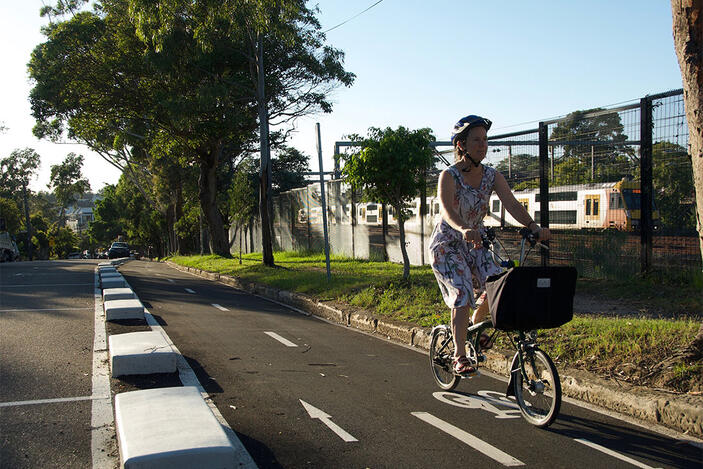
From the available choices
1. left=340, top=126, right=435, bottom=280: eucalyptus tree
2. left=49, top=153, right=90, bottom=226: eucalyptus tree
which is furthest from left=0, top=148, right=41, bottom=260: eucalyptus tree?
left=340, top=126, right=435, bottom=280: eucalyptus tree

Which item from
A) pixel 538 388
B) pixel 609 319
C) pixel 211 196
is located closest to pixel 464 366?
pixel 538 388

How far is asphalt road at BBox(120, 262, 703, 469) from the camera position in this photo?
3.98 meters

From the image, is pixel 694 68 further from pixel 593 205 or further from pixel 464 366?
pixel 593 205

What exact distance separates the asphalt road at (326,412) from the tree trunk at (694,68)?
2.21 meters

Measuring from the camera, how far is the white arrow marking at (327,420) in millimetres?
4355

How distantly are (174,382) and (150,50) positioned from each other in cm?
2008

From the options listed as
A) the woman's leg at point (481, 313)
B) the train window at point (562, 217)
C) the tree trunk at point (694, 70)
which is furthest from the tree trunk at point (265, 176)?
the woman's leg at point (481, 313)

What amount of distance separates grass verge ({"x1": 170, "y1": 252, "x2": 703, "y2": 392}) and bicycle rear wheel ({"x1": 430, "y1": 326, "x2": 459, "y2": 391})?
4.07 feet

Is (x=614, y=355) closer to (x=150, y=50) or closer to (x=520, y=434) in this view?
(x=520, y=434)

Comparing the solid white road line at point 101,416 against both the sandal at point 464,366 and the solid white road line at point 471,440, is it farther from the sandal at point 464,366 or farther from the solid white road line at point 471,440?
the sandal at point 464,366

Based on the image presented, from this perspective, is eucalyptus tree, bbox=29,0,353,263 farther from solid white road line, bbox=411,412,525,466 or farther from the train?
solid white road line, bbox=411,412,525,466

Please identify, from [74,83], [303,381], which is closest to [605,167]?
[303,381]

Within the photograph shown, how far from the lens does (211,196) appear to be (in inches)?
1272

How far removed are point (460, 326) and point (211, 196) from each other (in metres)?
28.7
